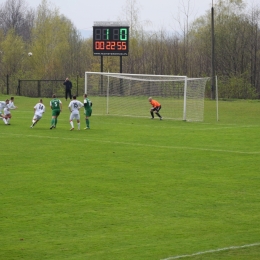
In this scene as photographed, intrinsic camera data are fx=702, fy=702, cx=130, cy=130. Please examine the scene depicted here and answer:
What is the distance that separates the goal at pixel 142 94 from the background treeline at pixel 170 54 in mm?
14979

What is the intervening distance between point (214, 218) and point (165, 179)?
4757 millimetres

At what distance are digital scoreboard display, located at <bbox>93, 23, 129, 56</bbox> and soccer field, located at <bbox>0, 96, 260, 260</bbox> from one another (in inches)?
659

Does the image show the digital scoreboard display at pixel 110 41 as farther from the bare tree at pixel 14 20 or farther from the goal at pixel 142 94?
the bare tree at pixel 14 20

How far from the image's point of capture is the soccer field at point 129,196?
420 inches

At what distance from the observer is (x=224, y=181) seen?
1725 centimetres

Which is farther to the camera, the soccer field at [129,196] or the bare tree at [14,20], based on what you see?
the bare tree at [14,20]

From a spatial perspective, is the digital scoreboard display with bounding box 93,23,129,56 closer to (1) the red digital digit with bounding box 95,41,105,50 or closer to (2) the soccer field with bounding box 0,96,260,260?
(1) the red digital digit with bounding box 95,41,105,50

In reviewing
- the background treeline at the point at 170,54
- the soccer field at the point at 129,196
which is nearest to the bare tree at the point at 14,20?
the background treeline at the point at 170,54

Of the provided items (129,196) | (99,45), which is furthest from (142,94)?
(129,196)

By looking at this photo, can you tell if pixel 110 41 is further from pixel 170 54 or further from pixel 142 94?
pixel 170 54

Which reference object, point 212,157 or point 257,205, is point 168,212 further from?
point 212,157

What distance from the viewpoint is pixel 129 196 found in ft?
49.8

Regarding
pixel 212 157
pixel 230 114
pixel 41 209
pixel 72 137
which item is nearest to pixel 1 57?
pixel 230 114

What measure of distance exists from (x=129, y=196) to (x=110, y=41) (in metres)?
31.4
